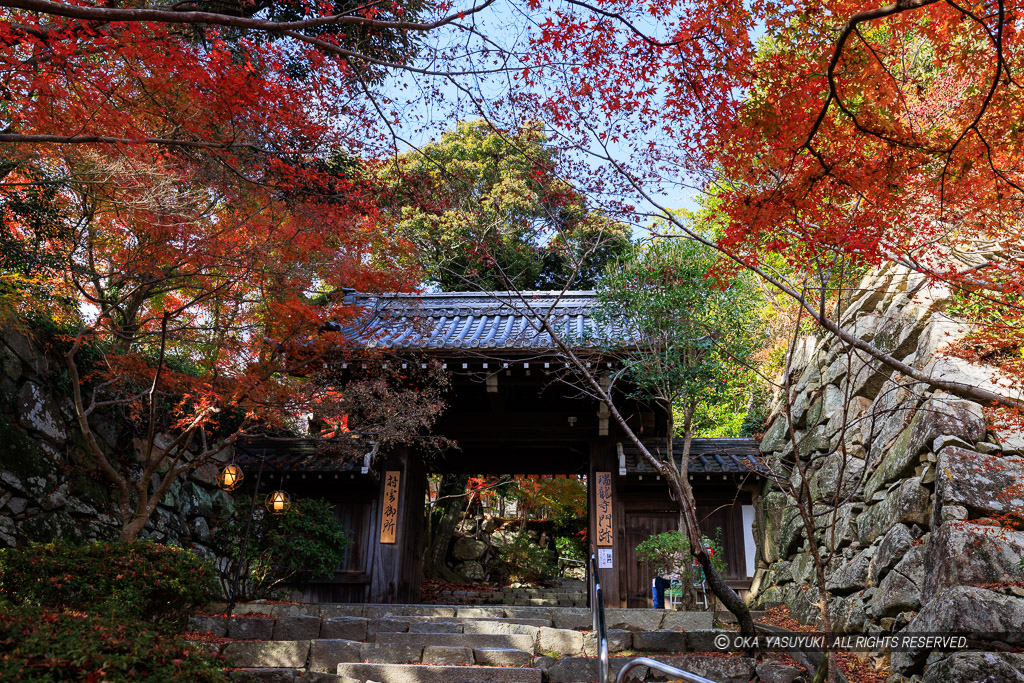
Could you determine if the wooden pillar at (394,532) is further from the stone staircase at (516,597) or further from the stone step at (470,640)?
the stone staircase at (516,597)

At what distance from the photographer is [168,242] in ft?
30.6

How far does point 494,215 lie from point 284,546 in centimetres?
618

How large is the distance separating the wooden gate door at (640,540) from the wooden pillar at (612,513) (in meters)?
0.16

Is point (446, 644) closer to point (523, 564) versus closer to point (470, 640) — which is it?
point (470, 640)

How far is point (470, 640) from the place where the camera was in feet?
24.4

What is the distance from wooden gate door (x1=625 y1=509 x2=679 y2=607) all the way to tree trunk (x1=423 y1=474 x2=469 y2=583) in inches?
279

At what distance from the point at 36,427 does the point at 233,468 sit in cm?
284

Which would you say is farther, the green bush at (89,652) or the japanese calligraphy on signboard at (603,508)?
the japanese calligraphy on signboard at (603,508)

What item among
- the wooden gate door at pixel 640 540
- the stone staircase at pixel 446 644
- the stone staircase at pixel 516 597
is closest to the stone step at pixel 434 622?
the stone staircase at pixel 446 644

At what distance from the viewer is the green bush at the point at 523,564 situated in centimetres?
1944

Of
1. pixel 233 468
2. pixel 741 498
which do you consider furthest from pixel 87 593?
pixel 741 498

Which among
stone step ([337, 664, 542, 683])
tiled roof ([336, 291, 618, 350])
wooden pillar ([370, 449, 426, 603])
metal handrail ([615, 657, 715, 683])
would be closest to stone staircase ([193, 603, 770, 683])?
stone step ([337, 664, 542, 683])

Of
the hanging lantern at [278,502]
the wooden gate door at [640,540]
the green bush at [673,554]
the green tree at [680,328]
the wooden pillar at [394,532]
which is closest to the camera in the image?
the green bush at [673,554]

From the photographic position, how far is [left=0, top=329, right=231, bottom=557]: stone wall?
8.65 meters
